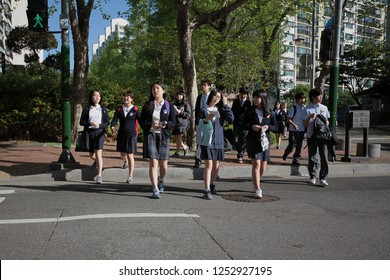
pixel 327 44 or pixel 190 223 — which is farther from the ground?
pixel 327 44

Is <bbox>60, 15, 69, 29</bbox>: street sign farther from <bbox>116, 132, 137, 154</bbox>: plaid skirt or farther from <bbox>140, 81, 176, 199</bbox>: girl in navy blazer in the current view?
<bbox>140, 81, 176, 199</bbox>: girl in navy blazer

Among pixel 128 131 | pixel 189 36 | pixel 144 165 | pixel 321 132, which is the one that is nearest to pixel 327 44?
pixel 189 36

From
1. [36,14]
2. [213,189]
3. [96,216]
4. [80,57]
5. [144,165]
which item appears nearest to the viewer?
[96,216]

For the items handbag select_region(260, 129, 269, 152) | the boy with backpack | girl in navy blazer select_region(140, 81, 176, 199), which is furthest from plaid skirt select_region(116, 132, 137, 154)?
the boy with backpack

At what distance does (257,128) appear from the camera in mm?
6758

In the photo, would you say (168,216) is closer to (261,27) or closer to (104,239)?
(104,239)

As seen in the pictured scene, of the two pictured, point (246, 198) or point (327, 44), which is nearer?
point (246, 198)

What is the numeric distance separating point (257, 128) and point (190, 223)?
236 centimetres

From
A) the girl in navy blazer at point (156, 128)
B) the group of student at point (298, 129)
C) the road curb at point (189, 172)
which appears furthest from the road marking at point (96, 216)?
the road curb at point (189, 172)

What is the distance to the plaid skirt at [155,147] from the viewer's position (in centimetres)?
666

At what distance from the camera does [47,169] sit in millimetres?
9164

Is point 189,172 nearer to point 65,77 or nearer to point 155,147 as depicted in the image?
point 155,147

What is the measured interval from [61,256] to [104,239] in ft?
1.91

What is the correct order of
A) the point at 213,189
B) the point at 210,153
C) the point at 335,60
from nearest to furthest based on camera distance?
the point at 210,153 → the point at 213,189 → the point at 335,60
